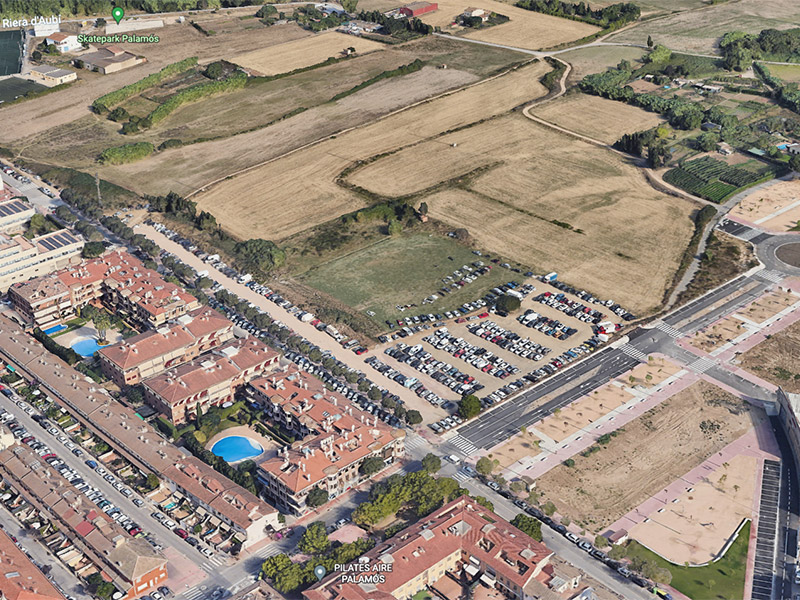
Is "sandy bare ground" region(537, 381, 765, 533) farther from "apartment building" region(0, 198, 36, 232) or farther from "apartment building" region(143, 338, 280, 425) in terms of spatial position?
"apartment building" region(0, 198, 36, 232)

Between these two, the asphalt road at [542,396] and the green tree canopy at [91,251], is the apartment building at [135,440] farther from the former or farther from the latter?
the asphalt road at [542,396]

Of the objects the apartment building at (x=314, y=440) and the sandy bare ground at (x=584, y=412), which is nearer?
the apartment building at (x=314, y=440)

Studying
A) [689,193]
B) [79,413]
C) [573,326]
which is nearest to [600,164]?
[689,193]

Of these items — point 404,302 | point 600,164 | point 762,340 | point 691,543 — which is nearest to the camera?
point 691,543

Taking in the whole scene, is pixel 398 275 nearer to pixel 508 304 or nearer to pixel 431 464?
pixel 508 304

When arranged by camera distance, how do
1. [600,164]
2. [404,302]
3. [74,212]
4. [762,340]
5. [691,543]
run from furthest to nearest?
1. [600,164]
2. [74,212]
3. [404,302]
4. [762,340]
5. [691,543]

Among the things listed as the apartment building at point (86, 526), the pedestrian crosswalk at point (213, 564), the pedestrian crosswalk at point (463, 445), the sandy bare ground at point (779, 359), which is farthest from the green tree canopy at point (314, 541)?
the sandy bare ground at point (779, 359)

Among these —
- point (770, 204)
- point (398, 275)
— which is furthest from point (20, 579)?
point (770, 204)

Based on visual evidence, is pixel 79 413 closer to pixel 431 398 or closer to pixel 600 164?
pixel 431 398

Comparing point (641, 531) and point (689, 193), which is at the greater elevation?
point (689, 193)
